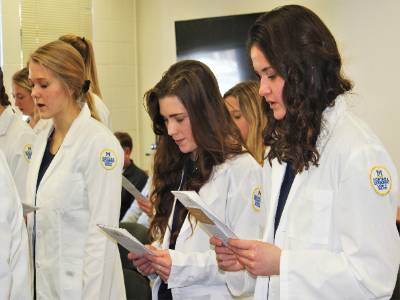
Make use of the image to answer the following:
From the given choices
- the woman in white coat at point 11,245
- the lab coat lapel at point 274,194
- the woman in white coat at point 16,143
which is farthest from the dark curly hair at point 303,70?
the woman in white coat at point 16,143

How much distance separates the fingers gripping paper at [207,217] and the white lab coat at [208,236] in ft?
1.22

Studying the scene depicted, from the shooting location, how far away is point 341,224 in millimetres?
1576

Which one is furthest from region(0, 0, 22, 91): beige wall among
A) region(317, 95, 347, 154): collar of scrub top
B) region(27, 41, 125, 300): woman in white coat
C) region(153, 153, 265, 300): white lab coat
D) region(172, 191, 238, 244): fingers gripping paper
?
region(317, 95, 347, 154): collar of scrub top

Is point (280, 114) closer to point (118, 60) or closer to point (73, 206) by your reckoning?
point (73, 206)

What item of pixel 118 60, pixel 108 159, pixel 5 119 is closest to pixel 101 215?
pixel 108 159

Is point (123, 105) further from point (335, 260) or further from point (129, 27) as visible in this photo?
point (335, 260)

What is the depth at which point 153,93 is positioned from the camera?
241cm

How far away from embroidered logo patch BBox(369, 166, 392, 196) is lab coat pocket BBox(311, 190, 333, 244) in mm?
132

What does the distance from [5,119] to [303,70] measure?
234 cm

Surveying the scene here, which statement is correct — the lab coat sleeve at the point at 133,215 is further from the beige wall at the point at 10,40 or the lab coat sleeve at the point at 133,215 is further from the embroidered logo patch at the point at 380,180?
the embroidered logo patch at the point at 380,180

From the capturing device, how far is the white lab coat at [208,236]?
215 cm

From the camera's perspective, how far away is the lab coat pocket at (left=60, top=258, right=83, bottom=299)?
8.11 feet

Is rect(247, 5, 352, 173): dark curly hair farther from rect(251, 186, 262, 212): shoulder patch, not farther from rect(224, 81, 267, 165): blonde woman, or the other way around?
rect(224, 81, 267, 165): blonde woman

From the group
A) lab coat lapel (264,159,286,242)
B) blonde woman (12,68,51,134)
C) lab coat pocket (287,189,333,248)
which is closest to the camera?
lab coat pocket (287,189,333,248)
